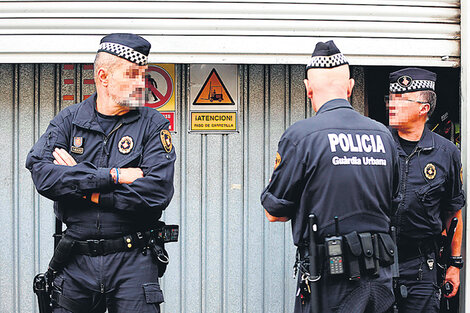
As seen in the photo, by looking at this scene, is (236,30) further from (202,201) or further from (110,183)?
(110,183)

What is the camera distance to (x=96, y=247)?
131 inches

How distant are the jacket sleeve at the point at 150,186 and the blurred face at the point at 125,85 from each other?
211mm

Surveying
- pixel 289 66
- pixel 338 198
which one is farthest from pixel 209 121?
pixel 338 198

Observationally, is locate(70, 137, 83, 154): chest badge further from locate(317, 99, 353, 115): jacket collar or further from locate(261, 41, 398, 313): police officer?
locate(317, 99, 353, 115): jacket collar

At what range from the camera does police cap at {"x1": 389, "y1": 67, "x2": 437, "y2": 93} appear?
404 centimetres

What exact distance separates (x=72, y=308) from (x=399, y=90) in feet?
8.67

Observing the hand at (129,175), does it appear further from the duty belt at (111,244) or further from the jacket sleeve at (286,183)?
the jacket sleeve at (286,183)

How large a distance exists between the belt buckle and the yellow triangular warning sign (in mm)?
1720

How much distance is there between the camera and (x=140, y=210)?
3330mm

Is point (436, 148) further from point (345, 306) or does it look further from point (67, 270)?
point (67, 270)

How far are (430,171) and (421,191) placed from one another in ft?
0.56

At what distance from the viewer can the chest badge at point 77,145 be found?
3.43m

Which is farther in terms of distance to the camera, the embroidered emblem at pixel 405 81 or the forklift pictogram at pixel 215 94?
the forklift pictogram at pixel 215 94

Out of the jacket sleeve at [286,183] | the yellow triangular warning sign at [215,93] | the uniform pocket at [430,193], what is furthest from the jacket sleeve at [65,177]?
the uniform pocket at [430,193]
